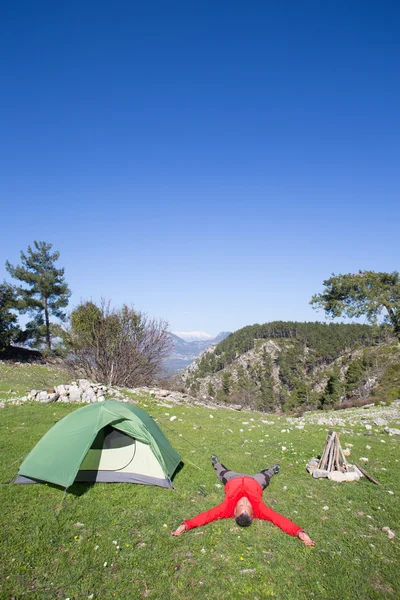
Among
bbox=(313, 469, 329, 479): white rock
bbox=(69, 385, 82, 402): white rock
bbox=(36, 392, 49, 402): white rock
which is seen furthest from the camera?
bbox=(69, 385, 82, 402): white rock

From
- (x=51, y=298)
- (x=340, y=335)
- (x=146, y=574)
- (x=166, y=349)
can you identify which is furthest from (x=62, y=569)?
(x=340, y=335)

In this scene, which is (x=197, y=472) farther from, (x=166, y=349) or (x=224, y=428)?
(x=166, y=349)

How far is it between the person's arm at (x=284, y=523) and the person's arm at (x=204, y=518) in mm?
713

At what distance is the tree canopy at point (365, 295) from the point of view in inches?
1041

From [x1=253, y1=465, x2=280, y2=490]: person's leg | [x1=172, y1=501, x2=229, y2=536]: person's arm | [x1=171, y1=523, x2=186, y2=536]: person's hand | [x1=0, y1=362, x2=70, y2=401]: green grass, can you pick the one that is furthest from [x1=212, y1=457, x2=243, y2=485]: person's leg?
[x1=0, y1=362, x2=70, y2=401]: green grass

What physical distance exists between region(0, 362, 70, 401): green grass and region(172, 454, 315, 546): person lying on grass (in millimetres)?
15255

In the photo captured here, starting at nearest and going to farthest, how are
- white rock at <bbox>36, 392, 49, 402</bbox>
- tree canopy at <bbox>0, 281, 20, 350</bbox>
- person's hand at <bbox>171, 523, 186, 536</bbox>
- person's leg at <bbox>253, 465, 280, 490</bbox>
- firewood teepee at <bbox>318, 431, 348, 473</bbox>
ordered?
person's hand at <bbox>171, 523, 186, 536</bbox> → person's leg at <bbox>253, 465, 280, 490</bbox> → firewood teepee at <bbox>318, 431, 348, 473</bbox> → white rock at <bbox>36, 392, 49, 402</bbox> → tree canopy at <bbox>0, 281, 20, 350</bbox>

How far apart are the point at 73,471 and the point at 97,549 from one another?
6.60 feet

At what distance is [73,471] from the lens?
720 centimetres

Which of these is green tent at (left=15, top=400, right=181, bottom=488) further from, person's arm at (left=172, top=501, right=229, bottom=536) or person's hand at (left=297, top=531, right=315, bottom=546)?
person's hand at (left=297, top=531, right=315, bottom=546)

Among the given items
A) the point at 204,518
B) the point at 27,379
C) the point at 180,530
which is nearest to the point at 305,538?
the point at 204,518

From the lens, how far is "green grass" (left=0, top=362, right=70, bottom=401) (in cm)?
2108

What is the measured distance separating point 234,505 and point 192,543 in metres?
1.24

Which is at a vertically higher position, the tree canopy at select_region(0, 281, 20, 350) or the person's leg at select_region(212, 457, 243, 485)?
the tree canopy at select_region(0, 281, 20, 350)
